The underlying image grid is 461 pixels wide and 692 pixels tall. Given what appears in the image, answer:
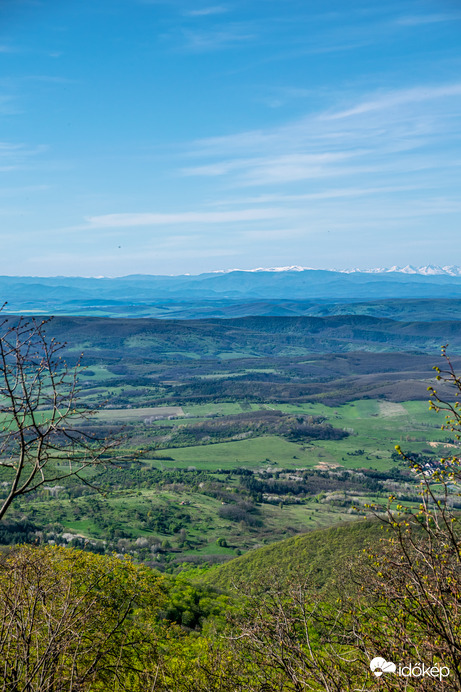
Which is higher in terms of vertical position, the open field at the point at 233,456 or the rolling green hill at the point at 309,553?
the rolling green hill at the point at 309,553

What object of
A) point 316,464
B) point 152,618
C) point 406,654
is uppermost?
point 406,654

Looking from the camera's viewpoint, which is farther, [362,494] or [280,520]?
[362,494]

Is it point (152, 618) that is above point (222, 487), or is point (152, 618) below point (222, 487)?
above

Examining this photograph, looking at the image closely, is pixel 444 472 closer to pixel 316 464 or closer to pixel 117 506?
pixel 117 506

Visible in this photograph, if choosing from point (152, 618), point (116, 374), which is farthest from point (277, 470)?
point (116, 374)

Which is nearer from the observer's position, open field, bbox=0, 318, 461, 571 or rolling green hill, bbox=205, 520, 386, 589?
rolling green hill, bbox=205, 520, 386, 589

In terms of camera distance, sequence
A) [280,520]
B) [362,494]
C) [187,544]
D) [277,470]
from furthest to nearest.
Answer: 1. [277,470]
2. [362,494]
3. [280,520]
4. [187,544]

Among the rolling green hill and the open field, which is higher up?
the rolling green hill

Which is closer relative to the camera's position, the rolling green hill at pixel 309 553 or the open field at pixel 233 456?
the rolling green hill at pixel 309 553

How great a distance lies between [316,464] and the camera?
80500 mm

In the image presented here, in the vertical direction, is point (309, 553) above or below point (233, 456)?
above

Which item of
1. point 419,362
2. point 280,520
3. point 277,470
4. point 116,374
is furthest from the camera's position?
point 419,362

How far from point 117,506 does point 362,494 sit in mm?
28371

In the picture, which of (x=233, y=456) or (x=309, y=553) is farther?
(x=233, y=456)
